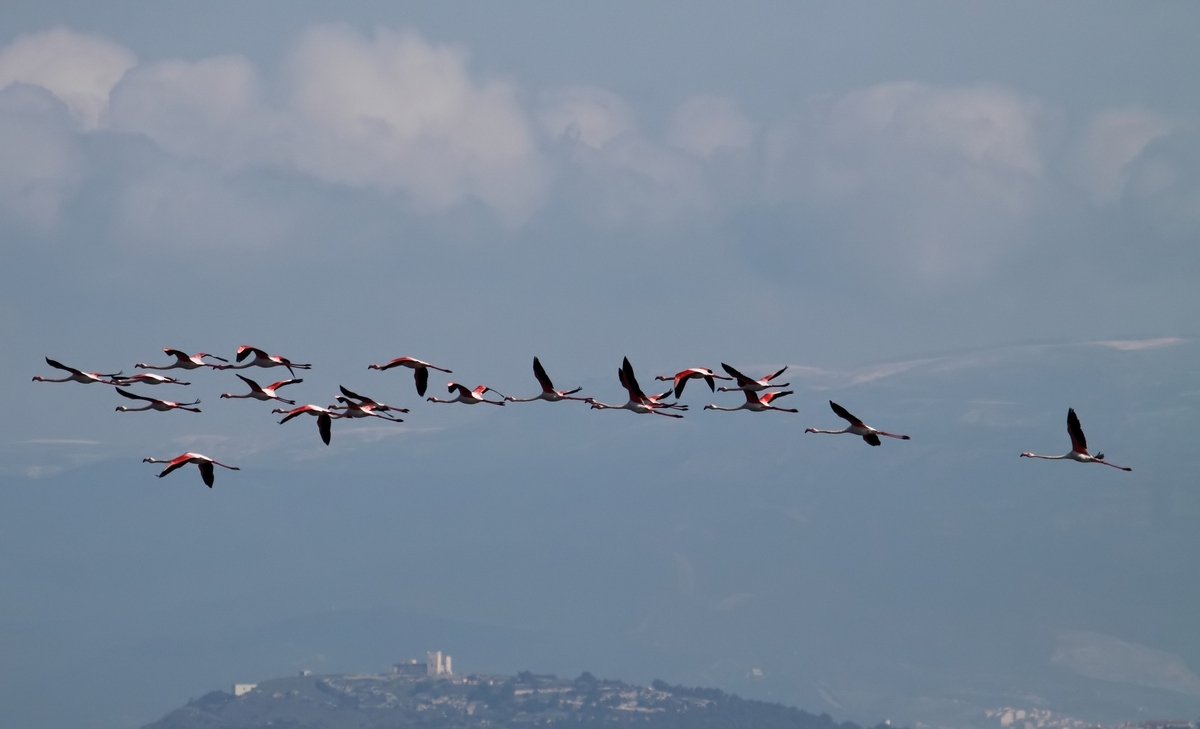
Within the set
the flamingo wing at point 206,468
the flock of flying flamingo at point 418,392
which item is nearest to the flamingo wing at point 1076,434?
the flock of flying flamingo at point 418,392

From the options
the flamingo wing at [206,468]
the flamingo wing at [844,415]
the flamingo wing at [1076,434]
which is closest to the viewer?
the flamingo wing at [206,468]

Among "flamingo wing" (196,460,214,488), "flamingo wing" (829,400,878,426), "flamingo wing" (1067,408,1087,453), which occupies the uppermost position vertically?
"flamingo wing" (829,400,878,426)

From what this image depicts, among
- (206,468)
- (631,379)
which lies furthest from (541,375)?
(206,468)

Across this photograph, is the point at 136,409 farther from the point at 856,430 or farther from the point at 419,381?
the point at 856,430

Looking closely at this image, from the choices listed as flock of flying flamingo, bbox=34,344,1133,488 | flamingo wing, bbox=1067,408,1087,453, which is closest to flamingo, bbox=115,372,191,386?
flock of flying flamingo, bbox=34,344,1133,488

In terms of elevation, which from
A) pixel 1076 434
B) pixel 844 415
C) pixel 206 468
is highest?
pixel 844 415

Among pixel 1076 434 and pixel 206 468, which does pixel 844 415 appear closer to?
pixel 1076 434

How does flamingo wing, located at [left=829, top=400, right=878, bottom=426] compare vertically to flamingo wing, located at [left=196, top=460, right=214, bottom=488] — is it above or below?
above

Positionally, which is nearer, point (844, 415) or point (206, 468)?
point (206, 468)

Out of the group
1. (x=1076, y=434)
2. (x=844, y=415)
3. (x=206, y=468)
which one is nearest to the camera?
(x=206, y=468)

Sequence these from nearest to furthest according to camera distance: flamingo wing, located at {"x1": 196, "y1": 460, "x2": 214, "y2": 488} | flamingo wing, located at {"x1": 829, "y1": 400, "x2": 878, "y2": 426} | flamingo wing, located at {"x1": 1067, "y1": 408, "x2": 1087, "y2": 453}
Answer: flamingo wing, located at {"x1": 196, "y1": 460, "x2": 214, "y2": 488}
flamingo wing, located at {"x1": 829, "y1": 400, "x2": 878, "y2": 426}
flamingo wing, located at {"x1": 1067, "y1": 408, "x2": 1087, "y2": 453}

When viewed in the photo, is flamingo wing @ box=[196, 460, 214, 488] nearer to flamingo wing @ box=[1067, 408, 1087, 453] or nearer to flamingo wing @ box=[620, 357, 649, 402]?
flamingo wing @ box=[620, 357, 649, 402]

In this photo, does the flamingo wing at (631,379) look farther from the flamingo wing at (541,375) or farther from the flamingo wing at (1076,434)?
the flamingo wing at (1076,434)

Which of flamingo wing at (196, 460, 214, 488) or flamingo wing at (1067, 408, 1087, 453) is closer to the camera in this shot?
flamingo wing at (196, 460, 214, 488)
